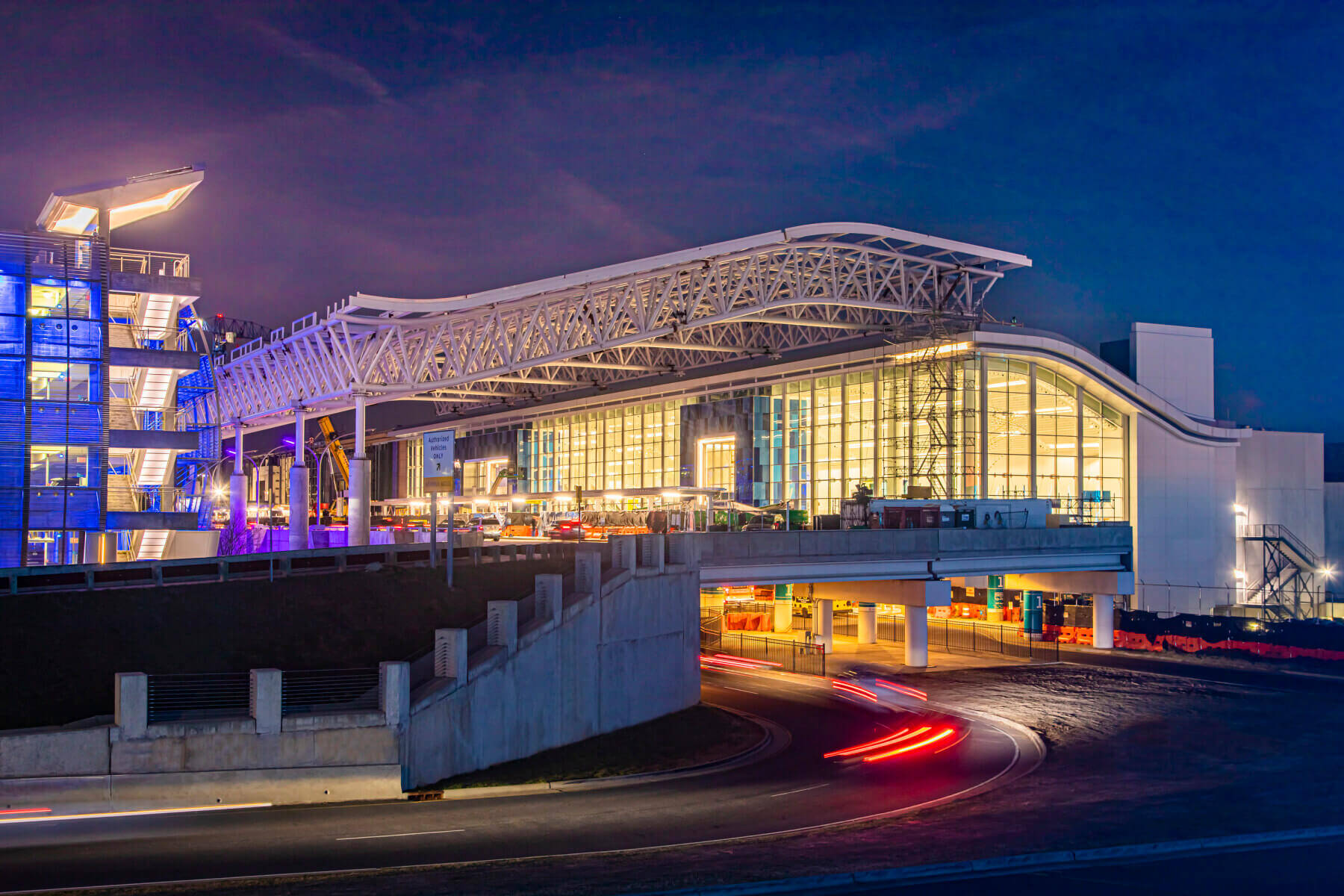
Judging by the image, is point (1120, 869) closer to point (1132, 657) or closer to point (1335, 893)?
point (1335, 893)

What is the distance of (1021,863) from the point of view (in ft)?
57.0

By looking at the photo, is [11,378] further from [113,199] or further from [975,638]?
[975,638]

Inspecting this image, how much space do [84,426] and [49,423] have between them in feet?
3.35

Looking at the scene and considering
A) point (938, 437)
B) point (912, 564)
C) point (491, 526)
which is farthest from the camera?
point (491, 526)

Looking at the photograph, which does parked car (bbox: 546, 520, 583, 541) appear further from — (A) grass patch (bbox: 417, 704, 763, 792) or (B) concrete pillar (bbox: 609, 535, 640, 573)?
(A) grass patch (bbox: 417, 704, 763, 792)

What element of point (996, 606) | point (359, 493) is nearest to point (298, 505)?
point (359, 493)

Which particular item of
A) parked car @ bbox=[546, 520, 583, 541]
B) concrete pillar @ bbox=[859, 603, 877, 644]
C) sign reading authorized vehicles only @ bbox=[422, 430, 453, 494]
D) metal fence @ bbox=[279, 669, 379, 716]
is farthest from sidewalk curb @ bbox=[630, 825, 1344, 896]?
parked car @ bbox=[546, 520, 583, 541]

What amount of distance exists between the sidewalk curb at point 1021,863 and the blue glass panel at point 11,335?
94.7 feet

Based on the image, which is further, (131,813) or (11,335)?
(11,335)

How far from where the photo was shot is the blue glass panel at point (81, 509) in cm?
3400

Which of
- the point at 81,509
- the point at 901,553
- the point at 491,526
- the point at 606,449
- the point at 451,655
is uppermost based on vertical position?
the point at 606,449

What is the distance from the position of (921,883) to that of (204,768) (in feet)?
47.6

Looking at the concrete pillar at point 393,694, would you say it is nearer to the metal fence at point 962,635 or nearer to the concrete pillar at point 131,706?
the concrete pillar at point 131,706

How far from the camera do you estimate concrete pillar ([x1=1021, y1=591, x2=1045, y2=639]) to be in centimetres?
5606
